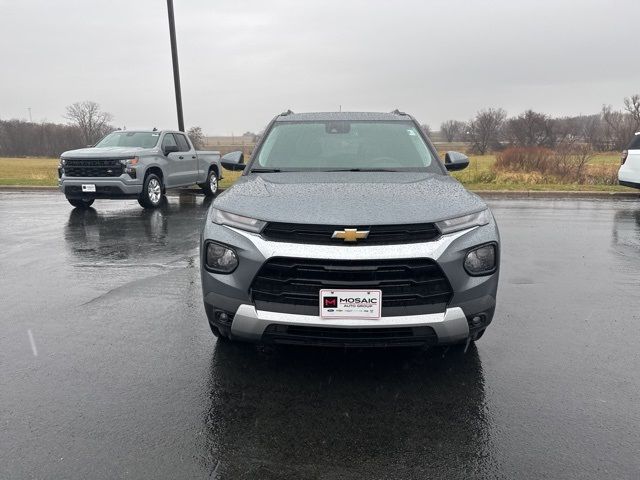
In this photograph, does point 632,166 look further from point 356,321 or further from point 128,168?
point 128,168

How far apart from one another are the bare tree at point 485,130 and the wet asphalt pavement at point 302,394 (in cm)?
4661

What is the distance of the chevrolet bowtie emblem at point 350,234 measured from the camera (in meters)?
2.83

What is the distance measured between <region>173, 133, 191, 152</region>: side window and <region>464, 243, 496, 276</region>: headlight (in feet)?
36.8

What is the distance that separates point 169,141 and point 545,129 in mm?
34288

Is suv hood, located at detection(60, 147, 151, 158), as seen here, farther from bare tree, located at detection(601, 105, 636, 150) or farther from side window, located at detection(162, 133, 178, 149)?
bare tree, located at detection(601, 105, 636, 150)

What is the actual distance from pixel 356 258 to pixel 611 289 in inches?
151

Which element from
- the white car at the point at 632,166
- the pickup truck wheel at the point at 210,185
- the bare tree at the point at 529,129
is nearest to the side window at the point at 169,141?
the pickup truck wheel at the point at 210,185

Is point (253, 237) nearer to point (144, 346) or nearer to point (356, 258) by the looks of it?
point (356, 258)

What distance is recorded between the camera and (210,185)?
14.5 meters

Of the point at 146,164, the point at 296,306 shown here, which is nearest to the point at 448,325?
the point at 296,306

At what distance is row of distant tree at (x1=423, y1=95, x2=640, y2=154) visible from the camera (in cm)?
3490

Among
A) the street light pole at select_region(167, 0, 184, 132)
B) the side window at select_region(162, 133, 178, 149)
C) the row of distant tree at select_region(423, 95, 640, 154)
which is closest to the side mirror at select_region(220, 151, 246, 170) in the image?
the side window at select_region(162, 133, 178, 149)

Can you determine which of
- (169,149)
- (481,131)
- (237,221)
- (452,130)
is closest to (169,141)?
(169,149)

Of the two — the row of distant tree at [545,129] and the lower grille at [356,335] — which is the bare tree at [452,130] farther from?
the lower grille at [356,335]
